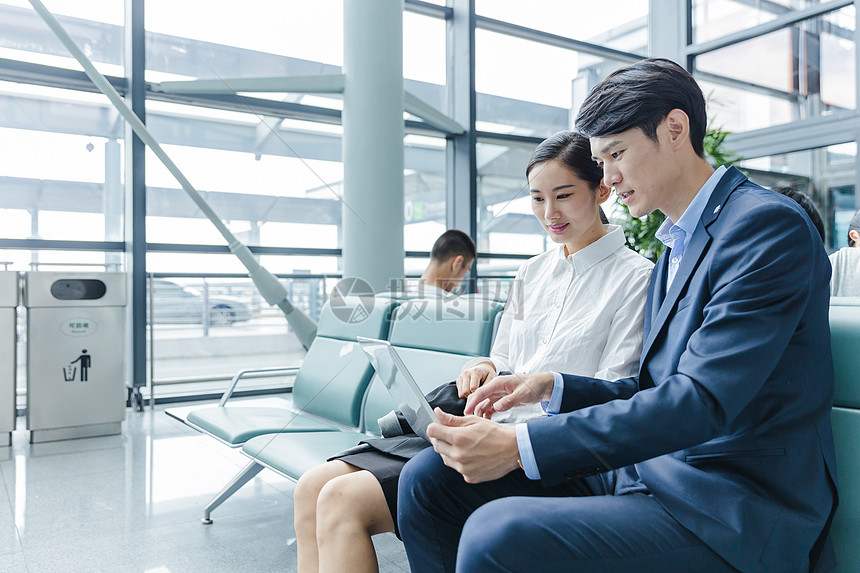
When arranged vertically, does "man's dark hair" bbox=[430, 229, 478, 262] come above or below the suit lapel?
above

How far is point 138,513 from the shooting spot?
2.36 m

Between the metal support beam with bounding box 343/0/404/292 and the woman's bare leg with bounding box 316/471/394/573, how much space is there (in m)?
2.87

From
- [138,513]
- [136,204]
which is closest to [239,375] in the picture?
[138,513]

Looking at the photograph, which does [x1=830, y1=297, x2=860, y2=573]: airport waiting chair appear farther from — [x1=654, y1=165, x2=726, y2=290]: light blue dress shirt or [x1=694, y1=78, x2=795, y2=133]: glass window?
[x1=694, y1=78, x2=795, y2=133]: glass window

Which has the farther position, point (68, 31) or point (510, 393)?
point (68, 31)

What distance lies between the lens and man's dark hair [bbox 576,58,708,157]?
1000mm

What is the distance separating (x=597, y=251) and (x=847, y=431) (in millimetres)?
569

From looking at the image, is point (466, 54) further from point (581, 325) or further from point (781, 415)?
point (781, 415)

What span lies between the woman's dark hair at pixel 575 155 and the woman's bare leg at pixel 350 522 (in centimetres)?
78

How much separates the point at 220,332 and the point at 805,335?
5274mm

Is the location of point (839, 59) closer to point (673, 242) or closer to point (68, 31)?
point (673, 242)

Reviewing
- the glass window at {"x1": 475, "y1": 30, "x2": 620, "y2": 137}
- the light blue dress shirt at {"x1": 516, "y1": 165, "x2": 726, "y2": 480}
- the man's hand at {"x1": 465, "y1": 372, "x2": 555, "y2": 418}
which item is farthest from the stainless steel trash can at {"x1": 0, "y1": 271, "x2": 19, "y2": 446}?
the glass window at {"x1": 475, "y1": 30, "x2": 620, "y2": 137}

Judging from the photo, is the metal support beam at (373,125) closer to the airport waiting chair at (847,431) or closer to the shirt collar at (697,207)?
the shirt collar at (697,207)

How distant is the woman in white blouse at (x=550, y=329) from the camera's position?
49.1 inches
